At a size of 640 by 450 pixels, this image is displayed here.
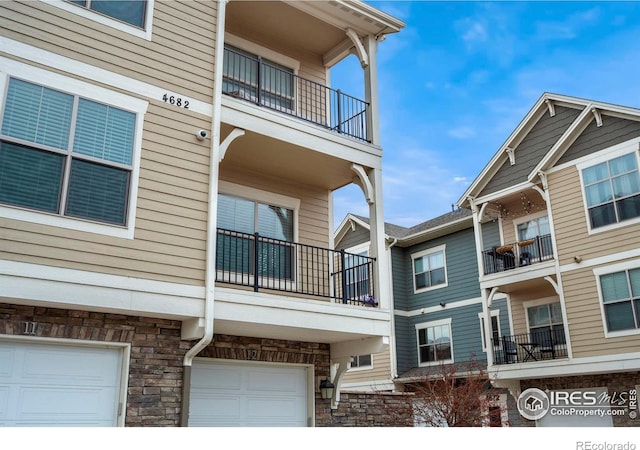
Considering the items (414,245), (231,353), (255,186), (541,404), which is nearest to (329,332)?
(231,353)

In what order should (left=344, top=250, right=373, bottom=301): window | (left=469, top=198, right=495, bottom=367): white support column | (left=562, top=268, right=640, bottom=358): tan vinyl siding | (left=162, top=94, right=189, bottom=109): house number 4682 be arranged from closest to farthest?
(left=162, top=94, right=189, bottom=109): house number 4682, (left=344, top=250, right=373, bottom=301): window, (left=562, top=268, right=640, bottom=358): tan vinyl siding, (left=469, top=198, right=495, bottom=367): white support column

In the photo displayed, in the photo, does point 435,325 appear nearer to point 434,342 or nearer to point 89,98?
point 434,342

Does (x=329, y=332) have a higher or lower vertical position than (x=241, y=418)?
higher

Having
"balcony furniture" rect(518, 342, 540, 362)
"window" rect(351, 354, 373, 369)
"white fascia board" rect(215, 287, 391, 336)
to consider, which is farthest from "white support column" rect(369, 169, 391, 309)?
"window" rect(351, 354, 373, 369)

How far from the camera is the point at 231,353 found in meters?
8.48

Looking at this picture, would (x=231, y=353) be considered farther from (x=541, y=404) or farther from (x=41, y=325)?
(x=541, y=404)

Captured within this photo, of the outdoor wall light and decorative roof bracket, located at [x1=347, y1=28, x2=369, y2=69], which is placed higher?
decorative roof bracket, located at [x1=347, y1=28, x2=369, y2=69]

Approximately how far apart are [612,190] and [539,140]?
2.94 meters

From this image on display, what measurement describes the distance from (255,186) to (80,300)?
4.20 metres

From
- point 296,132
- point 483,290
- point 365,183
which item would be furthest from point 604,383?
point 296,132

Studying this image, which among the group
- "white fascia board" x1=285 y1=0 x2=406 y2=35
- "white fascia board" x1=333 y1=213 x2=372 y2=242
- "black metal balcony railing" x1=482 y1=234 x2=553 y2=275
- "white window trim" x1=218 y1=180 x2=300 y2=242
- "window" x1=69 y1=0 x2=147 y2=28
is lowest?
"white window trim" x1=218 y1=180 x2=300 y2=242

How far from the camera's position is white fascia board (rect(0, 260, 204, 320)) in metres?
5.91

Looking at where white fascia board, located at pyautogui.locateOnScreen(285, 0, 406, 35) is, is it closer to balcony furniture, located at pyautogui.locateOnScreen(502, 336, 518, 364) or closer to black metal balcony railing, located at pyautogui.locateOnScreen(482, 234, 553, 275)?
black metal balcony railing, located at pyautogui.locateOnScreen(482, 234, 553, 275)

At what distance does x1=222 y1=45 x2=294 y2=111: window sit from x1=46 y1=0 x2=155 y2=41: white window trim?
2.16m
